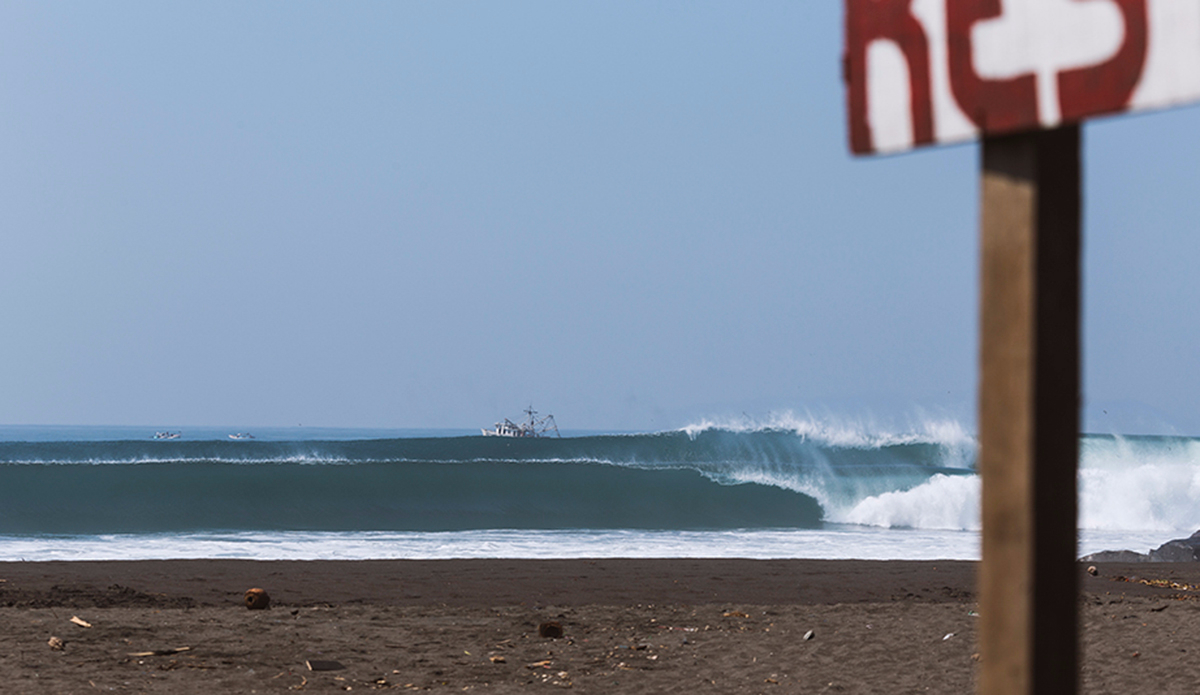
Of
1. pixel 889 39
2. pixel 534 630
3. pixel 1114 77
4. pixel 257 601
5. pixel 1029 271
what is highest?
pixel 889 39

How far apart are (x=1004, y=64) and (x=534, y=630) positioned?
275 inches

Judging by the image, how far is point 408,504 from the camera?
86.8 feet

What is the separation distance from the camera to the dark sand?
6367mm

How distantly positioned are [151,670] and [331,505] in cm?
1959

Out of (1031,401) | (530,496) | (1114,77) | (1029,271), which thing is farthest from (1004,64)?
(530,496)

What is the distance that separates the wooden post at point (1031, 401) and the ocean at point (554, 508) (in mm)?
13049

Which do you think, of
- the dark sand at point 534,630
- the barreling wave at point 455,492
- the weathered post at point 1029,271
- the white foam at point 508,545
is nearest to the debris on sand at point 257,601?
the dark sand at point 534,630

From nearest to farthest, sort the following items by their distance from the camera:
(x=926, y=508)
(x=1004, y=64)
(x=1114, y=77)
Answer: (x=1114, y=77) → (x=1004, y=64) → (x=926, y=508)

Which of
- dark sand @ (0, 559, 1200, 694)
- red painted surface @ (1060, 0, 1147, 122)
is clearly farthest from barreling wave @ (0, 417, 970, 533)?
red painted surface @ (1060, 0, 1147, 122)

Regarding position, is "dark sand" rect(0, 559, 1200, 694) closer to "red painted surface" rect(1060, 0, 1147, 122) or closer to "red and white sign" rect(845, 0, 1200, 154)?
"red and white sign" rect(845, 0, 1200, 154)

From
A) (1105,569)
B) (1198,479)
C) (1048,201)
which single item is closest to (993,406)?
(1048,201)

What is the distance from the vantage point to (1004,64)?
1.70 m

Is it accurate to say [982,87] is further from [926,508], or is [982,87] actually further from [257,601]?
[926,508]

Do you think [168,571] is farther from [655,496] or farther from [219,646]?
[655,496]
